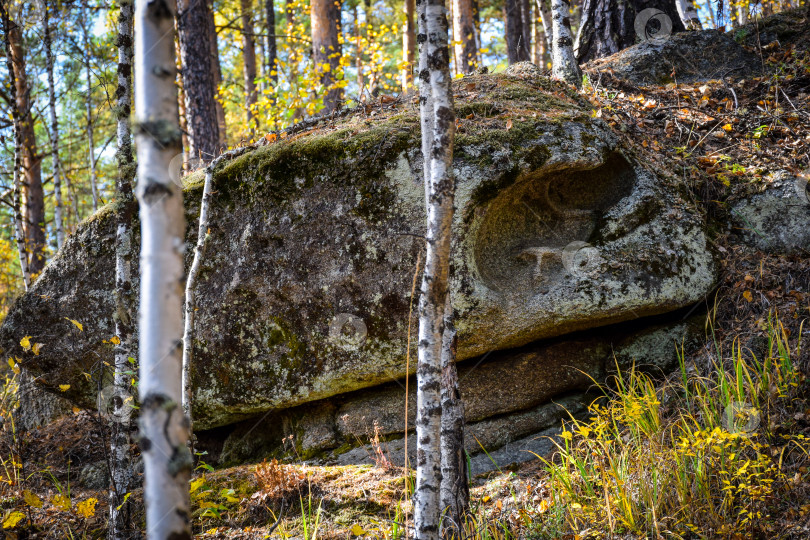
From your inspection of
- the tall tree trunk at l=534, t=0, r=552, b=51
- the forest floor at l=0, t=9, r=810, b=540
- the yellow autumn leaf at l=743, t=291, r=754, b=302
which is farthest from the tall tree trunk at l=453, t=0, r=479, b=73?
the yellow autumn leaf at l=743, t=291, r=754, b=302

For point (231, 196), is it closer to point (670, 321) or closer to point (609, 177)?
point (609, 177)

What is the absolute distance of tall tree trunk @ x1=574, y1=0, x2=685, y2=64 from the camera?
723 cm

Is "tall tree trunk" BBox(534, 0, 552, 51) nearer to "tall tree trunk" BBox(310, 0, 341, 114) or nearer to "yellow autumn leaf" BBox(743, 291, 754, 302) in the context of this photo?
"tall tree trunk" BBox(310, 0, 341, 114)

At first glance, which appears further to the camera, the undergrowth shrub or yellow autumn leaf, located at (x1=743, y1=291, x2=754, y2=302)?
yellow autumn leaf, located at (x1=743, y1=291, x2=754, y2=302)

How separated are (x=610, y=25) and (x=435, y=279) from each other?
6.51 m

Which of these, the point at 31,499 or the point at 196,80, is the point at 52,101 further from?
the point at 31,499

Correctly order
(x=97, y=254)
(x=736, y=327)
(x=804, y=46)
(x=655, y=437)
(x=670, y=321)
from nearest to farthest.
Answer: (x=655, y=437) < (x=736, y=327) < (x=670, y=321) < (x=97, y=254) < (x=804, y=46)

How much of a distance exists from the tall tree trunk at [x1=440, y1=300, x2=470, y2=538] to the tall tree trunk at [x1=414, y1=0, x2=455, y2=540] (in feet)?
0.62

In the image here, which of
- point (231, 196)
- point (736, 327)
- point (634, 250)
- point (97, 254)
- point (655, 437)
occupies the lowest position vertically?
point (655, 437)

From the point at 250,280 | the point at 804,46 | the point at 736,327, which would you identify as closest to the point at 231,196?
the point at 250,280

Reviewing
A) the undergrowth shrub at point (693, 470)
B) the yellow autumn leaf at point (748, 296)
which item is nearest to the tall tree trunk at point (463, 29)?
the yellow autumn leaf at point (748, 296)

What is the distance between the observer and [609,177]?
4.69m

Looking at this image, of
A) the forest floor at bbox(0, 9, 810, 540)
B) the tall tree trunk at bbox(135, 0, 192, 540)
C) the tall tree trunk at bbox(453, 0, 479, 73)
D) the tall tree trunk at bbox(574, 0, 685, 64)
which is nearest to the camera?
the tall tree trunk at bbox(135, 0, 192, 540)

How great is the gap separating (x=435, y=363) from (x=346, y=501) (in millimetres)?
1577
